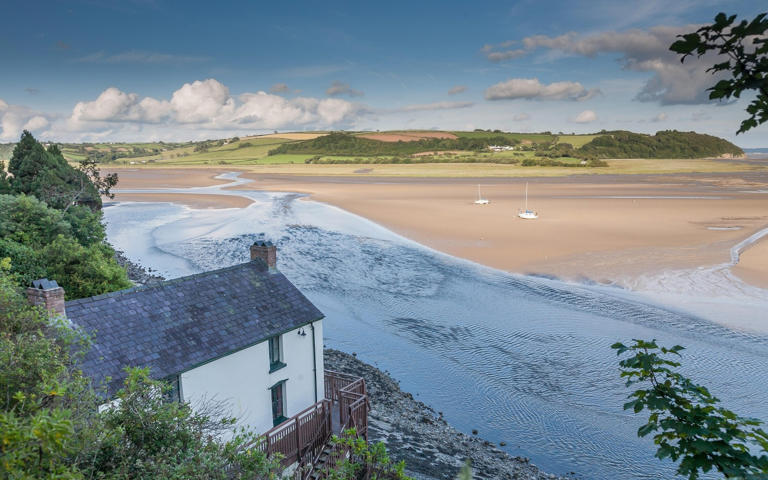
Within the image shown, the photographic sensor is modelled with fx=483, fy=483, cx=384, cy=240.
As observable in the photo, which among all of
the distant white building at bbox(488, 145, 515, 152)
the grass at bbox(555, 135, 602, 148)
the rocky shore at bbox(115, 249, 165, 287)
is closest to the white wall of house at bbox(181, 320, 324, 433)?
the rocky shore at bbox(115, 249, 165, 287)

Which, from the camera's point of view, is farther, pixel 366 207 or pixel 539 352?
pixel 366 207

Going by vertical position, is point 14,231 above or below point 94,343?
above

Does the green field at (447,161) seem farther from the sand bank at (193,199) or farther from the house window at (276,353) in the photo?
the house window at (276,353)

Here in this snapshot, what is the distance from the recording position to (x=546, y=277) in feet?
103

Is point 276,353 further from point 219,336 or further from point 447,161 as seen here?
point 447,161

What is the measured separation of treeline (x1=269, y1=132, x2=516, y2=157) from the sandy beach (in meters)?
77.5

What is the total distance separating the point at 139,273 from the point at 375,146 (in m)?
142

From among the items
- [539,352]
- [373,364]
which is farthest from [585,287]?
[373,364]

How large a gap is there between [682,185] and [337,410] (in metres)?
83.2

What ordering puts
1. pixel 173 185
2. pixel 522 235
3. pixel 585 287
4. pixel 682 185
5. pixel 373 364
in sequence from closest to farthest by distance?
pixel 373 364, pixel 585 287, pixel 522 235, pixel 682 185, pixel 173 185

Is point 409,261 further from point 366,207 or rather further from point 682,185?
point 682,185

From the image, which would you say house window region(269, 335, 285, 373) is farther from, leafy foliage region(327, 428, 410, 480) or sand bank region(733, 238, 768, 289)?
sand bank region(733, 238, 768, 289)

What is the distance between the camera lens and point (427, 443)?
15.0m

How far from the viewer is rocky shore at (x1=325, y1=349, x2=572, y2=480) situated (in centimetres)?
1369
